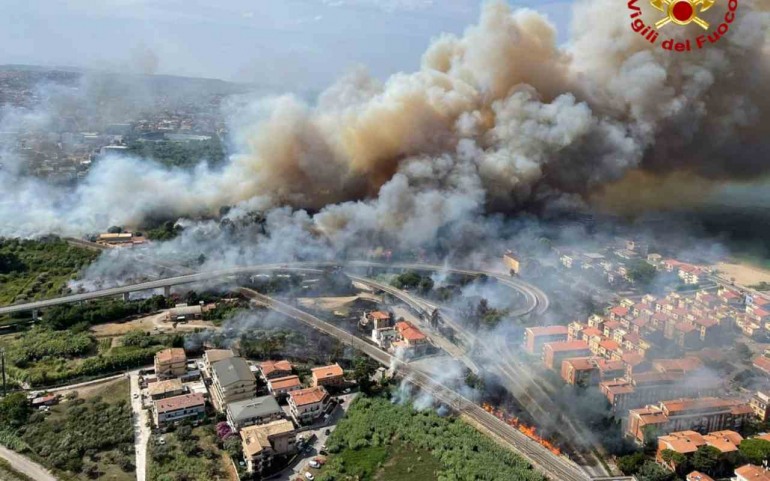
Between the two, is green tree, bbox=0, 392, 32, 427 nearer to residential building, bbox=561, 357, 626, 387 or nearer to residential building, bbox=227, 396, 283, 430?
residential building, bbox=227, 396, 283, 430

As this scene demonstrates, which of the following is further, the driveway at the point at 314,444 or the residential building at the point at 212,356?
the residential building at the point at 212,356

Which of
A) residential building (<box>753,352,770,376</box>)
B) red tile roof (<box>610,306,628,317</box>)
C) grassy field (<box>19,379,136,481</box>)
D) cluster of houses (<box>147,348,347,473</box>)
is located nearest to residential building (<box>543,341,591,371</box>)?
red tile roof (<box>610,306,628,317</box>)

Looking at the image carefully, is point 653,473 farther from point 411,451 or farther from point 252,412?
point 252,412

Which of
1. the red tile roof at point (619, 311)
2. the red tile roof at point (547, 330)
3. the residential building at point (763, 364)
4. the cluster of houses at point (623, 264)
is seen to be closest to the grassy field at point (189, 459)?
the red tile roof at point (547, 330)

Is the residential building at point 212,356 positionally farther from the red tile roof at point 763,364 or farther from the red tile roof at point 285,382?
the red tile roof at point 763,364

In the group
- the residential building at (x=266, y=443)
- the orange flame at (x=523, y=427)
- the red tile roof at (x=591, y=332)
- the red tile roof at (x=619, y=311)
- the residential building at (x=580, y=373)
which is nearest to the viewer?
the residential building at (x=266, y=443)
